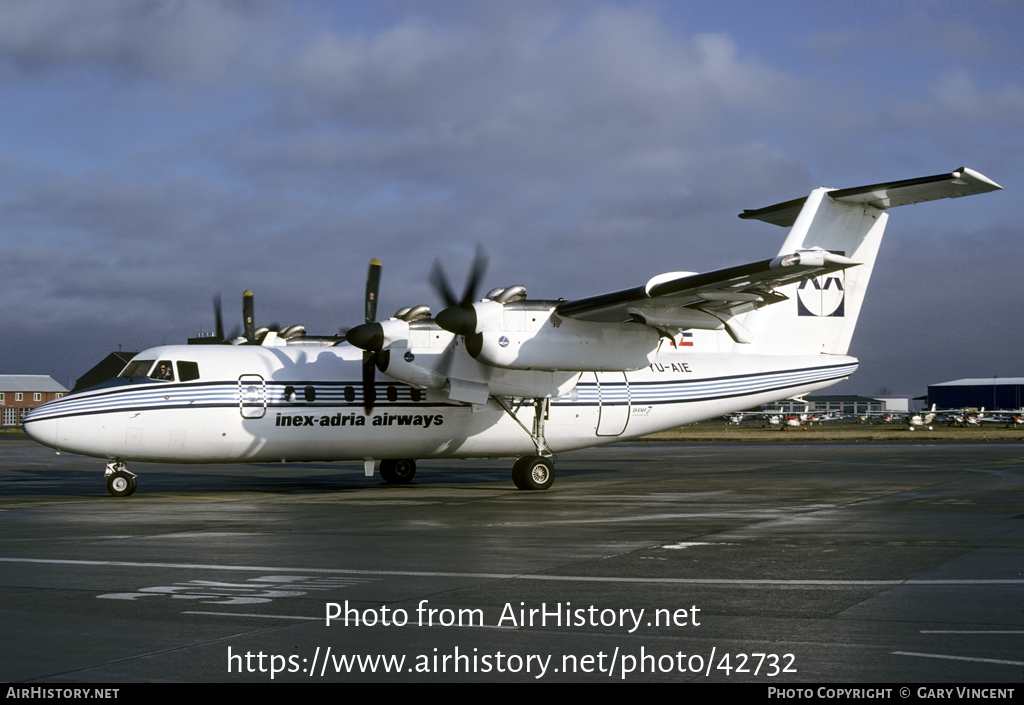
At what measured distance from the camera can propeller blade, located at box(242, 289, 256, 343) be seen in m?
25.2

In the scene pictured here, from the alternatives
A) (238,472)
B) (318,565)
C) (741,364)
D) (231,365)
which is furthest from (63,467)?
(318,565)

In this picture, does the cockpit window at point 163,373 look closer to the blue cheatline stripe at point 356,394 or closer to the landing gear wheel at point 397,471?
the blue cheatline stripe at point 356,394

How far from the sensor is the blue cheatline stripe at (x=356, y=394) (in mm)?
20219

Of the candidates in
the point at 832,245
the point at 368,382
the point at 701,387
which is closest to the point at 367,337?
the point at 368,382

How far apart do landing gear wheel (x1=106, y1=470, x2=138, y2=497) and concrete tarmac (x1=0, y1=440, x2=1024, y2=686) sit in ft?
3.29

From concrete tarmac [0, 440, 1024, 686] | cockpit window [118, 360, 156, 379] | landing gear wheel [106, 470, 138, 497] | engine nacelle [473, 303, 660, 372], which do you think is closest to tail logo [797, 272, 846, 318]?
engine nacelle [473, 303, 660, 372]

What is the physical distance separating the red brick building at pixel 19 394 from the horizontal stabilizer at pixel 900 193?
112m

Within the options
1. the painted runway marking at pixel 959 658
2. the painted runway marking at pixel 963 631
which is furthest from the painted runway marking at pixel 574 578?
the painted runway marking at pixel 959 658

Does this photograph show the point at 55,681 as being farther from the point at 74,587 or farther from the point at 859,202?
the point at 859,202

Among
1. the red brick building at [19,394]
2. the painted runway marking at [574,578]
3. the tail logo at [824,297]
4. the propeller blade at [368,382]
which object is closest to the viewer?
the painted runway marking at [574,578]

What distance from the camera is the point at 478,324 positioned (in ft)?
66.1

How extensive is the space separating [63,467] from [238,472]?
710 cm

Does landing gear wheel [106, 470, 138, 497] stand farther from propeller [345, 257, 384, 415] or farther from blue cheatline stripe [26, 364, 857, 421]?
propeller [345, 257, 384, 415]

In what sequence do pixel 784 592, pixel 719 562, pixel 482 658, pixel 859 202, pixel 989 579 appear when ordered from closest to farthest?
pixel 482 658, pixel 784 592, pixel 989 579, pixel 719 562, pixel 859 202
